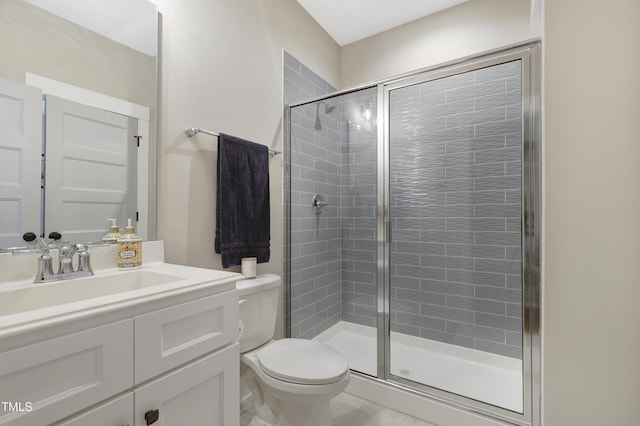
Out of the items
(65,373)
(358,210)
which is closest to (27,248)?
(65,373)

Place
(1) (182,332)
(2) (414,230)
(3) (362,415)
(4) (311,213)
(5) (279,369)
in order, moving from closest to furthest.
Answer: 1. (1) (182,332)
2. (5) (279,369)
3. (3) (362,415)
4. (2) (414,230)
5. (4) (311,213)

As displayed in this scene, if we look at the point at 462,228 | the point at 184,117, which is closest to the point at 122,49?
the point at 184,117

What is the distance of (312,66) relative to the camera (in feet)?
8.02

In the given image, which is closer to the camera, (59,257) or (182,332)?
(182,332)

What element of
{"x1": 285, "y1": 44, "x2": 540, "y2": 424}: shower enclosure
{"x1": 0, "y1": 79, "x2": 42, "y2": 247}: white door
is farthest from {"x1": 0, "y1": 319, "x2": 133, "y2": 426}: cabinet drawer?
{"x1": 285, "y1": 44, "x2": 540, "y2": 424}: shower enclosure

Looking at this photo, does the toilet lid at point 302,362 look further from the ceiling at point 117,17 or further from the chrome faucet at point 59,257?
the ceiling at point 117,17

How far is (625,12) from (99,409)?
6.97 feet

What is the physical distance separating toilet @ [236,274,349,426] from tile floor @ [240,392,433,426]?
0.30m

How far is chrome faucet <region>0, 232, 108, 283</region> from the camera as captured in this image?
958 millimetres

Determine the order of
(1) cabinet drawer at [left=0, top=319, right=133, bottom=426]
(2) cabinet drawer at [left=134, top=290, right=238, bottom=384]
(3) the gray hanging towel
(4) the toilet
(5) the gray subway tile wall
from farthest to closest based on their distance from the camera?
(5) the gray subway tile wall, (3) the gray hanging towel, (4) the toilet, (2) cabinet drawer at [left=134, top=290, right=238, bottom=384], (1) cabinet drawer at [left=0, top=319, right=133, bottom=426]

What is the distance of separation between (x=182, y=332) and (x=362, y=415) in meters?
1.28

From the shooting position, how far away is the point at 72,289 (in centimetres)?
96

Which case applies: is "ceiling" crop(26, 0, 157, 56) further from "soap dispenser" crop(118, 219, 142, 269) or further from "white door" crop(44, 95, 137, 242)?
"soap dispenser" crop(118, 219, 142, 269)

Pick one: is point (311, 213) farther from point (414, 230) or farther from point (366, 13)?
point (366, 13)
